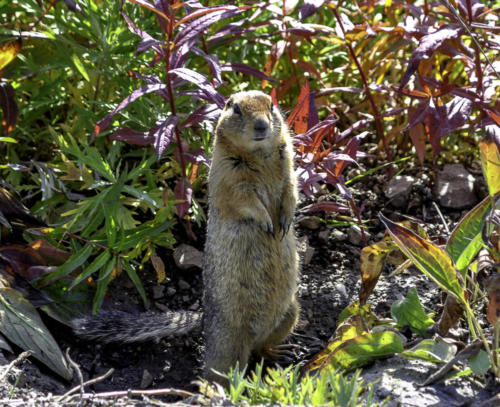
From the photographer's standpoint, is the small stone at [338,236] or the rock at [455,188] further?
the rock at [455,188]

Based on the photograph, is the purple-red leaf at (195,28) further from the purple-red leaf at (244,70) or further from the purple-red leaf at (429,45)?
the purple-red leaf at (429,45)

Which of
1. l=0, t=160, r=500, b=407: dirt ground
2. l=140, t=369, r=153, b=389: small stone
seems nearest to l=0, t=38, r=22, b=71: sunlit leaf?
l=0, t=160, r=500, b=407: dirt ground

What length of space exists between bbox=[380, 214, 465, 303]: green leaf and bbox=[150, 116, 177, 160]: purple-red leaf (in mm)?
1357

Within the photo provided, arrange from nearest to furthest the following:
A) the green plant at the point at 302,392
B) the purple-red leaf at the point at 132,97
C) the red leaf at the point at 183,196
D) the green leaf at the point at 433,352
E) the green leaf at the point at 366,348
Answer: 1. the green plant at the point at 302,392
2. the green leaf at the point at 433,352
3. the green leaf at the point at 366,348
4. the purple-red leaf at the point at 132,97
5. the red leaf at the point at 183,196

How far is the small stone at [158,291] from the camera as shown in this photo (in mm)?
4922

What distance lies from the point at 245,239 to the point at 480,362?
1.57m

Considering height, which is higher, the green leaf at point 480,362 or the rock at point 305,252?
the green leaf at point 480,362

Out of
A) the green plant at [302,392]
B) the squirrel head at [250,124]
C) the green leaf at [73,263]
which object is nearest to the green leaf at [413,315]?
the green plant at [302,392]

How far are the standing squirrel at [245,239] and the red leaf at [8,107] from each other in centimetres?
147

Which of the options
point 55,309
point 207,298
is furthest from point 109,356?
point 207,298

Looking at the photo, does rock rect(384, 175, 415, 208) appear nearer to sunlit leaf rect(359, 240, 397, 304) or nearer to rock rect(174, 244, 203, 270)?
sunlit leaf rect(359, 240, 397, 304)

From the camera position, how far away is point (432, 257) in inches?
133

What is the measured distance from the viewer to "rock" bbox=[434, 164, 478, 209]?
17.8ft

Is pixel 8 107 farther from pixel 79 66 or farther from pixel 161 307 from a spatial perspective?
pixel 161 307
